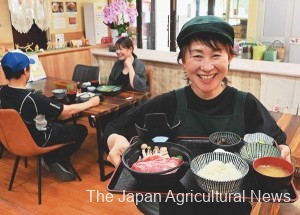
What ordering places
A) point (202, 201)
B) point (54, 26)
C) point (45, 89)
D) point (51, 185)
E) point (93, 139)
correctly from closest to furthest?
point (202, 201), point (51, 185), point (45, 89), point (93, 139), point (54, 26)

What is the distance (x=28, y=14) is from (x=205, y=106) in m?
3.56

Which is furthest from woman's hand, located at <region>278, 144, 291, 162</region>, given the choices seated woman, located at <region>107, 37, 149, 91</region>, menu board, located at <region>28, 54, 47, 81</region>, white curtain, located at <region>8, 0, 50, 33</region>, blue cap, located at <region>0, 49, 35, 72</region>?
white curtain, located at <region>8, 0, 50, 33</region>

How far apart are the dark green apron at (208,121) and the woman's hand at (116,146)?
0.23 meters

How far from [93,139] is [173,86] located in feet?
4.10

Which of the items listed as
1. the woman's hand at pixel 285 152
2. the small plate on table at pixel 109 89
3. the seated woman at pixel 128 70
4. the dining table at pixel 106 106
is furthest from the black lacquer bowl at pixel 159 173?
the seated woman at pixel 128 70

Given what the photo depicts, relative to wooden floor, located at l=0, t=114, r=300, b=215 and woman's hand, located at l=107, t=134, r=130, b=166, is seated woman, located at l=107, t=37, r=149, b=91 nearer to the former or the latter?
wooden floor, located at l=0, t=114, r=300, b=215

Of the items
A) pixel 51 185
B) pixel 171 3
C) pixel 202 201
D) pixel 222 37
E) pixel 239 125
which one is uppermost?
pixel 171 3

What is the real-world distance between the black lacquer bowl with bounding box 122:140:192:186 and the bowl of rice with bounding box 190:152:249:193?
4 cm

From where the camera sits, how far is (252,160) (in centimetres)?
99

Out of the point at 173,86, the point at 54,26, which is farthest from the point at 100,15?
the point at 173,86

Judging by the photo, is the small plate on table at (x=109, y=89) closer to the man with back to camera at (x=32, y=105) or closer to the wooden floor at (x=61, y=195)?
the man with back to camera at (x=32, y=105)

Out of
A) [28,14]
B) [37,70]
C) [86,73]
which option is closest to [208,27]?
[86,73]

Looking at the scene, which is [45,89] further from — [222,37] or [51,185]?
[222,37]

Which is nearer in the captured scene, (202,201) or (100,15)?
(202,201)
